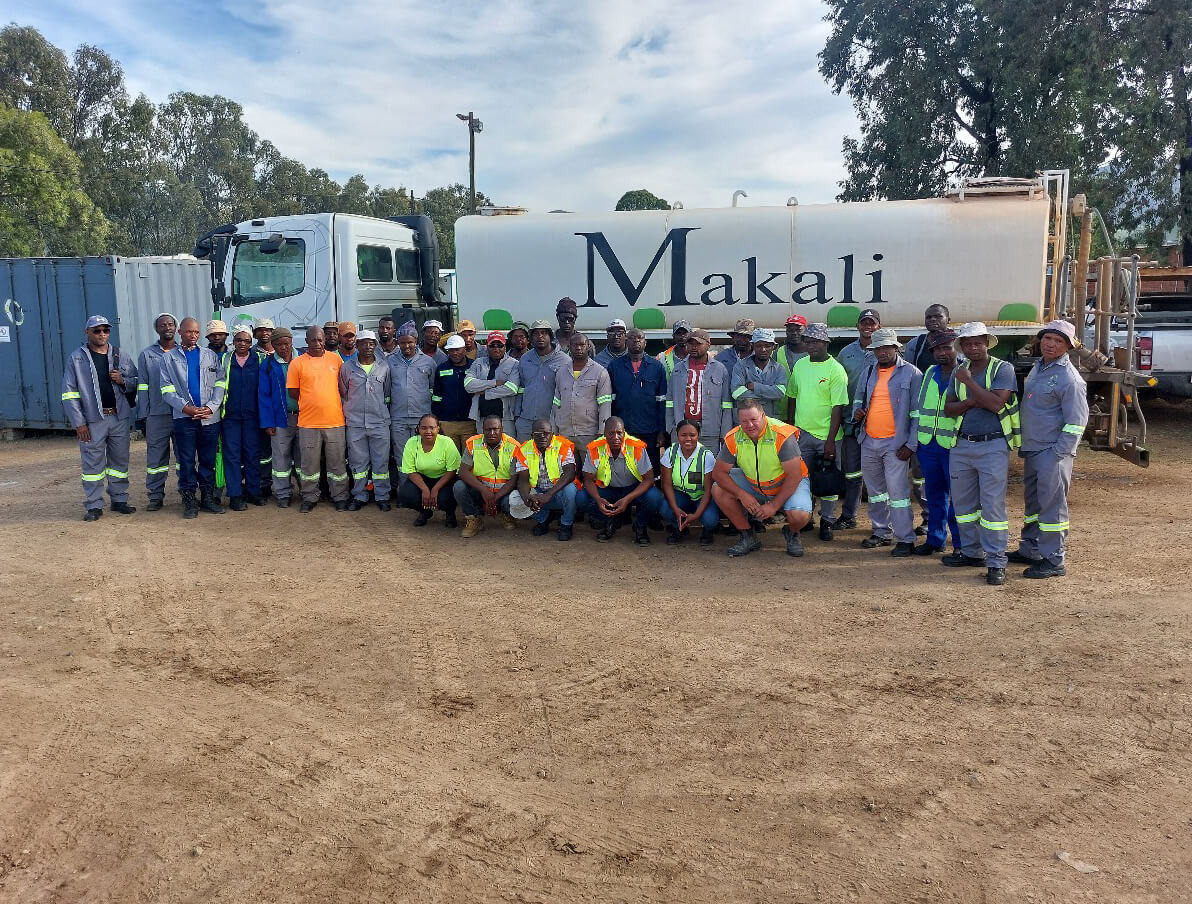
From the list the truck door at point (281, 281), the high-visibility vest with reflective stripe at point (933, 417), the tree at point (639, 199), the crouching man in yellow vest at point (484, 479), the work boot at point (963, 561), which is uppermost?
the tree at point (639, 199)

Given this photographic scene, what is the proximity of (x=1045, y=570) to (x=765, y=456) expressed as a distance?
2162 mm

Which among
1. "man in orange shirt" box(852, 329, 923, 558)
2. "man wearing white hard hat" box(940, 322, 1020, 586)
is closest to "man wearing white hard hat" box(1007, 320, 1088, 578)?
"man wearing white hard hat" box(940, 322, 1020, 586)

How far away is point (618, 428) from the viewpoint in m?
7.33

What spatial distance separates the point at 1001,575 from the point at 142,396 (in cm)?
773

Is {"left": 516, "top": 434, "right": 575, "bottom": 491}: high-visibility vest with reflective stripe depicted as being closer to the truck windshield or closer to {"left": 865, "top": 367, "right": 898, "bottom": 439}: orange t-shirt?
{"left": 865, "top": 367, "right": 898, "bottom": 439}: orange t-shirt

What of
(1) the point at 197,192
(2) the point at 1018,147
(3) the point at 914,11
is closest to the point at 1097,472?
(2) the point at 1018,147

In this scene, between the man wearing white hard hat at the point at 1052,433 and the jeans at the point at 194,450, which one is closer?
the man wearing white hard hat at the point at 1052,433

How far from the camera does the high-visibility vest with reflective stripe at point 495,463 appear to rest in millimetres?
7828

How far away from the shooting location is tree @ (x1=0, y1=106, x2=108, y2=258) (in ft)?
69.5

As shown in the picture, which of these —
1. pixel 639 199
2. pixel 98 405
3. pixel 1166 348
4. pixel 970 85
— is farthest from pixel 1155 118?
pixel 98 405

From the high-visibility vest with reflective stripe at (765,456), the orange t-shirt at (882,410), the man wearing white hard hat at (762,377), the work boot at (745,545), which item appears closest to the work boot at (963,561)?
the orange t-shirt at (882,410)

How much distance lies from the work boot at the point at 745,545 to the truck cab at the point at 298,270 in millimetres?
6217

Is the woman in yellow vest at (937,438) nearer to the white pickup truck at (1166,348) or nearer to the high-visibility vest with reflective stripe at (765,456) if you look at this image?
the high-visibility vest with reflective stripe at (765,456)

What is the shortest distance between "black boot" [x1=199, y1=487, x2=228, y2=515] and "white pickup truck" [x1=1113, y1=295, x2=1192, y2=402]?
11.5 metres
